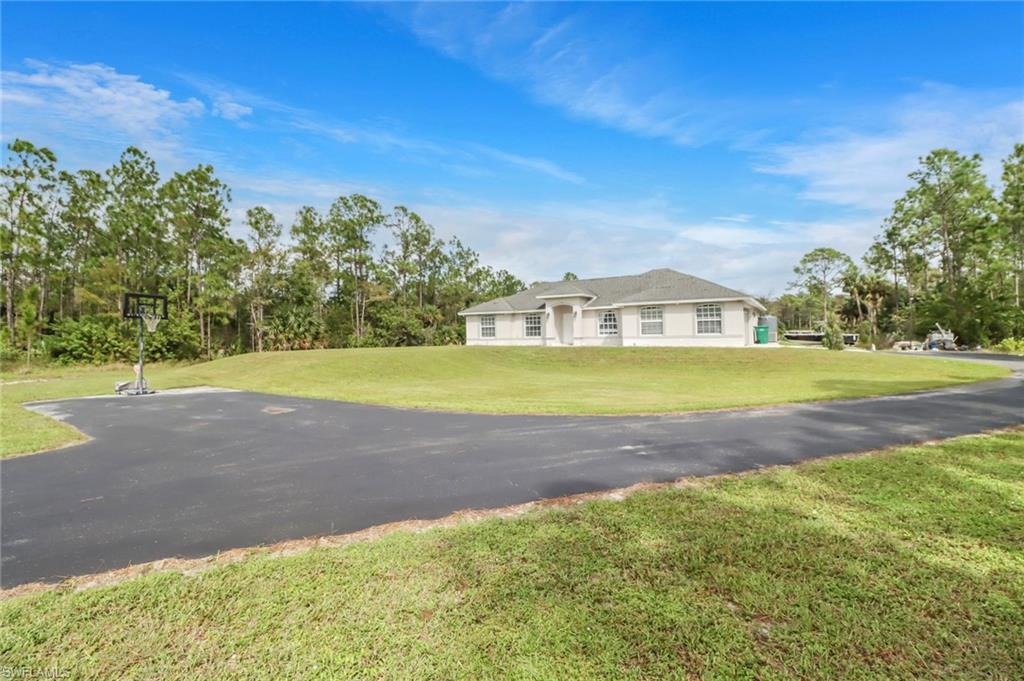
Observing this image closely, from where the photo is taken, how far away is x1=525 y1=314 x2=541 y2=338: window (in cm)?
3225

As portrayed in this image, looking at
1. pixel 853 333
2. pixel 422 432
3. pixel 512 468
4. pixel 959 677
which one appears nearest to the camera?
pixel 959 677

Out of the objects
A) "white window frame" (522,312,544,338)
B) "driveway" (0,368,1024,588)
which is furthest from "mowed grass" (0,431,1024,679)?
"white window frame" (522,312,544,338)

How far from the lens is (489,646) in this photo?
2.39m

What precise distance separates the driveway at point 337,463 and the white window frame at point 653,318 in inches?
681

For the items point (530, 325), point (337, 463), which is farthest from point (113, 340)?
point (337, 463)

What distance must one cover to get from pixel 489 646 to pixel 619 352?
78.8ft

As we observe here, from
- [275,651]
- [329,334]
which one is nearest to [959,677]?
[275,651]

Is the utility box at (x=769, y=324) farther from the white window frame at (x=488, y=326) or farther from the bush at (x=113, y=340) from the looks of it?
the bush at (x=113, y=340)

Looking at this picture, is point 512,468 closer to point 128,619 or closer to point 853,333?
point 128,619

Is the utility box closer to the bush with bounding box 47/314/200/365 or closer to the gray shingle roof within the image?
the gray shingle roof

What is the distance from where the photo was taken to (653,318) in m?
28.4

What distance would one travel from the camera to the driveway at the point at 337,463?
403 cm

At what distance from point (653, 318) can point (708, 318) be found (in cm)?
316

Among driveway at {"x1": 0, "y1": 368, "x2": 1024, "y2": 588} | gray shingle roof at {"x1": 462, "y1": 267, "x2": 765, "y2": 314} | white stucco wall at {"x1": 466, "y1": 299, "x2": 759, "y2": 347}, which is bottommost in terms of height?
driveway at {"x1": 0, "y1": 368, "x2": 1024, "y2": 588}
